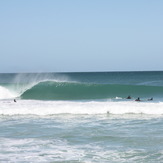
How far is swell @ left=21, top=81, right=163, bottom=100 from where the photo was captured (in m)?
33.2

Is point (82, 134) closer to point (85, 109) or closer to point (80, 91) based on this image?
point (85, 109)

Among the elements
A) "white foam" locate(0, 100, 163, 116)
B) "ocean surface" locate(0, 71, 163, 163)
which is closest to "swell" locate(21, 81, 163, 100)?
"white foam" locate(0, 100, 163, 116)

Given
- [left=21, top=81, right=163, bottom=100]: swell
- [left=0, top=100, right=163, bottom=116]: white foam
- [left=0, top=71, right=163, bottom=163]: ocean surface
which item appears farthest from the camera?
[left=21, top=81, right=163, bottom=100]: swell

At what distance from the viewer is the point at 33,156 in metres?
9.03

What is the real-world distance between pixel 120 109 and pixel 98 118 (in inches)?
106

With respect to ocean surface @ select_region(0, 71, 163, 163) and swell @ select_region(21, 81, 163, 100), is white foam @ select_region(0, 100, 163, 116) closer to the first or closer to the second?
ocean surface @ select_region(0, 71, 163, 163)

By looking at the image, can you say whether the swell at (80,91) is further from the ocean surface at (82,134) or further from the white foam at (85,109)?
the ocean surface at (82,134)

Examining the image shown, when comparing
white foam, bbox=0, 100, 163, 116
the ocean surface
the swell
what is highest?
the swell

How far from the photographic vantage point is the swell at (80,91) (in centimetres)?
3322

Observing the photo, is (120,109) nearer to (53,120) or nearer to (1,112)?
(53,120)

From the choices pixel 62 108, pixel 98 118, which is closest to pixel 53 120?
pixel 98 118

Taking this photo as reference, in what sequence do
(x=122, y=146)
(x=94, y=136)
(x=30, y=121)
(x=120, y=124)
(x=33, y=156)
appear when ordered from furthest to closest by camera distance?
(x=30, y=121), (x=120, y=124), (x=94, y=136), (x=122, y=146), (x=33, y=156)

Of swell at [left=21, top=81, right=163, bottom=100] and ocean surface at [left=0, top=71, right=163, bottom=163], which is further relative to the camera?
swell at [left=21, top=81, right=163, bottom=100]

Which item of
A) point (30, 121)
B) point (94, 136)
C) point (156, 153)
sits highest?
point (30, 121)
